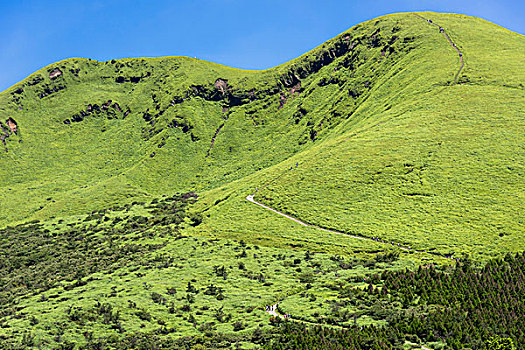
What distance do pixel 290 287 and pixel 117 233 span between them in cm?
6384

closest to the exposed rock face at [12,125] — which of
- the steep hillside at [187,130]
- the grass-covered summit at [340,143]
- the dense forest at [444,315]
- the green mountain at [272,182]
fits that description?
the green mountain at [272,182]

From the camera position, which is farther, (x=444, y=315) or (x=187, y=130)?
(x=187, y=130)

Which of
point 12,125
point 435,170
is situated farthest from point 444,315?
point 12,125

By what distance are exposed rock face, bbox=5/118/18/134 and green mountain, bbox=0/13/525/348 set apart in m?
0.88

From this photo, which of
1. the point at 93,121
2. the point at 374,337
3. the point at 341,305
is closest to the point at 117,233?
the point at 341,305

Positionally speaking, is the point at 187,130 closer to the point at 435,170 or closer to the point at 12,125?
the point at 12,125

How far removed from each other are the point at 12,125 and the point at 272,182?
154367mm

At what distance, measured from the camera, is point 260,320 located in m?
43.5

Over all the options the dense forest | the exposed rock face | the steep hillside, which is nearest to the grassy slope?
the dense forest

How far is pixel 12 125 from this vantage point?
17775 cm

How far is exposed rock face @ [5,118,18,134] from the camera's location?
176 metres

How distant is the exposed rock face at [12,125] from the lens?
6915 inches

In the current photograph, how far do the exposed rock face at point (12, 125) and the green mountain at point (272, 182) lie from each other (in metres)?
0.88

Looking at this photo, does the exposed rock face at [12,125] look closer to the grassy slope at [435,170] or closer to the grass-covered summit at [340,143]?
the grass-covered summit at [340,143]
